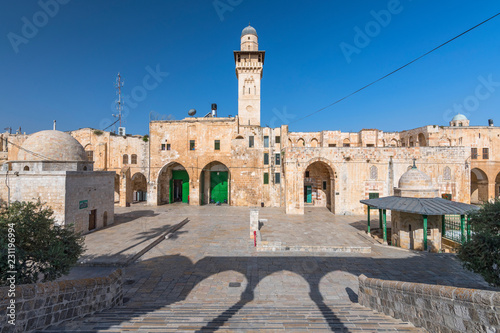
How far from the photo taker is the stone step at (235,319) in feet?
16.2

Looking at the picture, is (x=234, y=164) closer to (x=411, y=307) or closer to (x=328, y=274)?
(x=328, y=274)

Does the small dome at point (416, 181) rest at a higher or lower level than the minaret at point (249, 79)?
lower

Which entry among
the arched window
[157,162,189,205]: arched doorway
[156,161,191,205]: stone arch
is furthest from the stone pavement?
[157,162,189,205]: arched doorway

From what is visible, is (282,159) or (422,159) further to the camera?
(282,159)

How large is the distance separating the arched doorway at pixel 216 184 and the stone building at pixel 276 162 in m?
0.12

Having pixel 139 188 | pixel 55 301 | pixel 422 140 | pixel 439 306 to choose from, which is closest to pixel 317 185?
pixel 422 140

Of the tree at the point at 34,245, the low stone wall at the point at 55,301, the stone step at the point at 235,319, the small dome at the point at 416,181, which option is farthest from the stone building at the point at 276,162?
the tree at the point at 34,245

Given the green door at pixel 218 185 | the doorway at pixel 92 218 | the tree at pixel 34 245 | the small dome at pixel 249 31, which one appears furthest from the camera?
the small dome at pixel 249 31

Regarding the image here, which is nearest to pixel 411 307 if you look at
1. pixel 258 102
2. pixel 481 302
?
pixel 481 302

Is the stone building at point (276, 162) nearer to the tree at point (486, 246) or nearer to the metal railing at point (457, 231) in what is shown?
the metal railing at point (457, 231)

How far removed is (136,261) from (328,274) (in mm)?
8188

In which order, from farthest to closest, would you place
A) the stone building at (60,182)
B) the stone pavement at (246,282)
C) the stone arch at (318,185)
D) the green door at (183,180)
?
1. the green door at (183,180)
2. the stone arch at (318,185)
3. the stone building at (60,182)
4. the stone pavement at (246,282)

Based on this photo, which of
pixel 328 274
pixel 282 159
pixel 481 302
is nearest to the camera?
pixel 481 302

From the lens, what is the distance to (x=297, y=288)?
8062mm
